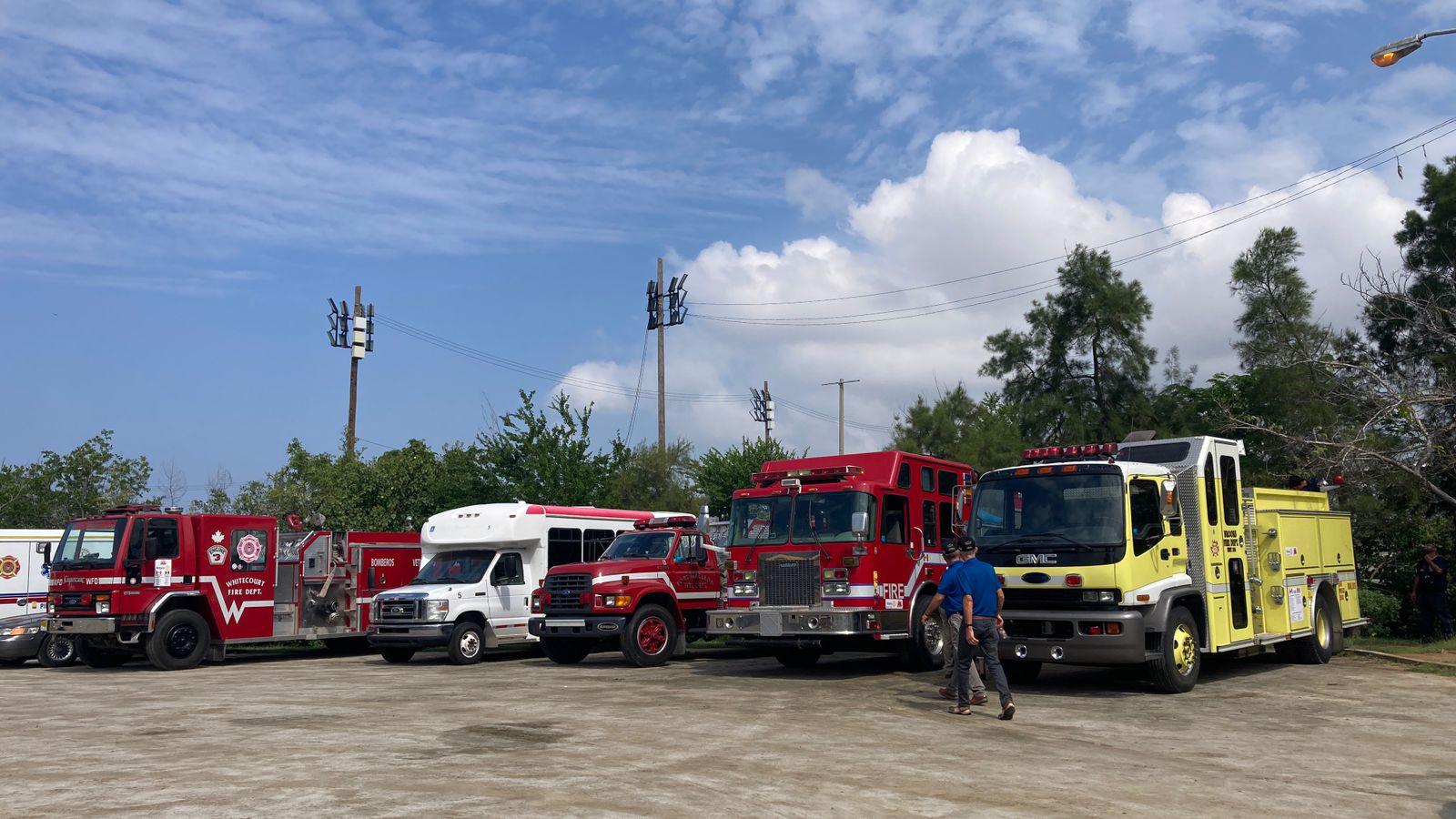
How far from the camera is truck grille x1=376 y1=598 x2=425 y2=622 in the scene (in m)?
19.8

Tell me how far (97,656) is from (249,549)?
3.17 m

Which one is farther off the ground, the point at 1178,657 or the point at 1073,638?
the point at 1073,638

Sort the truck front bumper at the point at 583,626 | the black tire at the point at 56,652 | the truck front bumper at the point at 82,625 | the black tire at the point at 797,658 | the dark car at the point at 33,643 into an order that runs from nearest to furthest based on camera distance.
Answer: the black tire at the point at 797,658 → the truck front bumper at the point at 583,626 → the truck front bumper at the point at 82,625 → the dark car at the point at 33,643 → the black tire at the point at 56,652

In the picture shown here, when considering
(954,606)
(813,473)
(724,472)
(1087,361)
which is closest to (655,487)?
(724,472)

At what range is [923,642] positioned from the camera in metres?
16.7

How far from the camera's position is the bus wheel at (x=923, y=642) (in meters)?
16.6

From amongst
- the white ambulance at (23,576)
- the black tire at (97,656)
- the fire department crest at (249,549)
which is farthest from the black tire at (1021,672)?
the white ambulance at (23,576)

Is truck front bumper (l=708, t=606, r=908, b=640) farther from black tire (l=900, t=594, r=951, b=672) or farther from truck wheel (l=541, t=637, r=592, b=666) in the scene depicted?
truck wheel (l=541, t=637, r=592, b=666)

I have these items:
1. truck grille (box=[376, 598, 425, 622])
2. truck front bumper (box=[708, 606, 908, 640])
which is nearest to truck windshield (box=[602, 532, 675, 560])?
truck front bumper (box=[708, 606, 908, 640])

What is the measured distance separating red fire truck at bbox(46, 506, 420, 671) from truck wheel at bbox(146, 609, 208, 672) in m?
0.02

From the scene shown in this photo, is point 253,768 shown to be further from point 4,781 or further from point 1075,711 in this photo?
point 1075,711

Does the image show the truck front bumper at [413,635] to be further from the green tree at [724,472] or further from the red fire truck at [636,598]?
the green tree at [724,472]

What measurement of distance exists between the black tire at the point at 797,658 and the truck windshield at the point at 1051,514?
436 centimetres

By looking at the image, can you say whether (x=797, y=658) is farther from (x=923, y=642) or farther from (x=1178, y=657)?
(x=1178, y=657)
